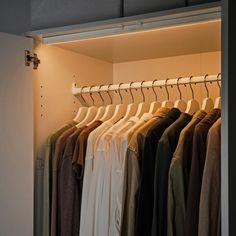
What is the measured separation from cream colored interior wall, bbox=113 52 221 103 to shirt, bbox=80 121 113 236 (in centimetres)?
55

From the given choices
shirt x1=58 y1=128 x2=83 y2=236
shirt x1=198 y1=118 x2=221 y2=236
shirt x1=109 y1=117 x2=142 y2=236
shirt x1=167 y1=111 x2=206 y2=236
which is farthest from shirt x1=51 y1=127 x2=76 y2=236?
shirt x1=198 y1=118 x2=221 y2=236

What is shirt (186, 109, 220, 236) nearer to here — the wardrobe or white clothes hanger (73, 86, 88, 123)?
the wardrobe

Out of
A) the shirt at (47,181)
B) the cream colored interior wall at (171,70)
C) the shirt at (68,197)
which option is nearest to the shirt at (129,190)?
the shirt at (68,197)

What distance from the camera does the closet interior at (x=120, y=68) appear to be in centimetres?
173

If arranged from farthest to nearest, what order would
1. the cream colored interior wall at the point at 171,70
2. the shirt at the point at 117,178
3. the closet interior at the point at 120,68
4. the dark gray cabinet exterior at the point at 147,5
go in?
the cream colored interior wall at the point at 171,70, the closet interior at the point at 120,68, the shirt at the point at 117,178, the dark gray cabinet exterior at the point at 147,5

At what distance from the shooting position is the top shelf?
150 cm

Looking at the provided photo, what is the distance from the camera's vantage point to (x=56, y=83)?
1987mm

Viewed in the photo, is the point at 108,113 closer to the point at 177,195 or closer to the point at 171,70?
the point at 171,70

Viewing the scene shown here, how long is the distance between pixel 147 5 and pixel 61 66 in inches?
23.9

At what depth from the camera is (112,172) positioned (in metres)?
1.69

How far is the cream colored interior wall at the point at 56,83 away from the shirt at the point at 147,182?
0.54 metres

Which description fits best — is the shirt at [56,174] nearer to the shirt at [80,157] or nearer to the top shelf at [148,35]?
the shirt at [80,157]
